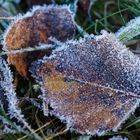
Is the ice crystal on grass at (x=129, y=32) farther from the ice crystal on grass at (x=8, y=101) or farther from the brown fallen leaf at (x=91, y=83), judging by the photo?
the ice crystal on grass at (x=8, y=101)

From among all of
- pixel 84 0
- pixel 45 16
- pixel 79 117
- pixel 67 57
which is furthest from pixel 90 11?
pixel 79 117

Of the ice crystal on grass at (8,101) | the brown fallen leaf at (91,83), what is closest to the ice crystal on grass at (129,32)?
the brown fallen leaf at (91,83)

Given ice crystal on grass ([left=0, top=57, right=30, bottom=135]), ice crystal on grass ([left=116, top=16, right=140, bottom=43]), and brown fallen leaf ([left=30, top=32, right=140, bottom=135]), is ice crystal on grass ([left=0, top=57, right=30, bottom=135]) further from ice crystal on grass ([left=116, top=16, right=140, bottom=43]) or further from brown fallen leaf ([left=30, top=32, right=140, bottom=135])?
ice crystal on grass ([left=116, top=16, right=140, bottom=43])

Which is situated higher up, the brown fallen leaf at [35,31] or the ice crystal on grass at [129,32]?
the brown fallen leaf at [35,31]

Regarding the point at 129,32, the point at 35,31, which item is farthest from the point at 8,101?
the point at 129,32

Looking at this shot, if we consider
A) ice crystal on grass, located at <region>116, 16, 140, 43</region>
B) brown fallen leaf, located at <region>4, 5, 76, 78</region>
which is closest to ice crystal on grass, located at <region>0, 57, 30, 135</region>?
brown fallen leaf, located at <region>4, 5, 76, 78</region>

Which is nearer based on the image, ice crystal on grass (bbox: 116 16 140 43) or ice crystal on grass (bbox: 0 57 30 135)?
ice crystal on grass (bbox: 0 57 30 135)

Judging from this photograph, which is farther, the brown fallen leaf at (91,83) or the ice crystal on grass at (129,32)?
the ice crystal on grass at (129,32)
